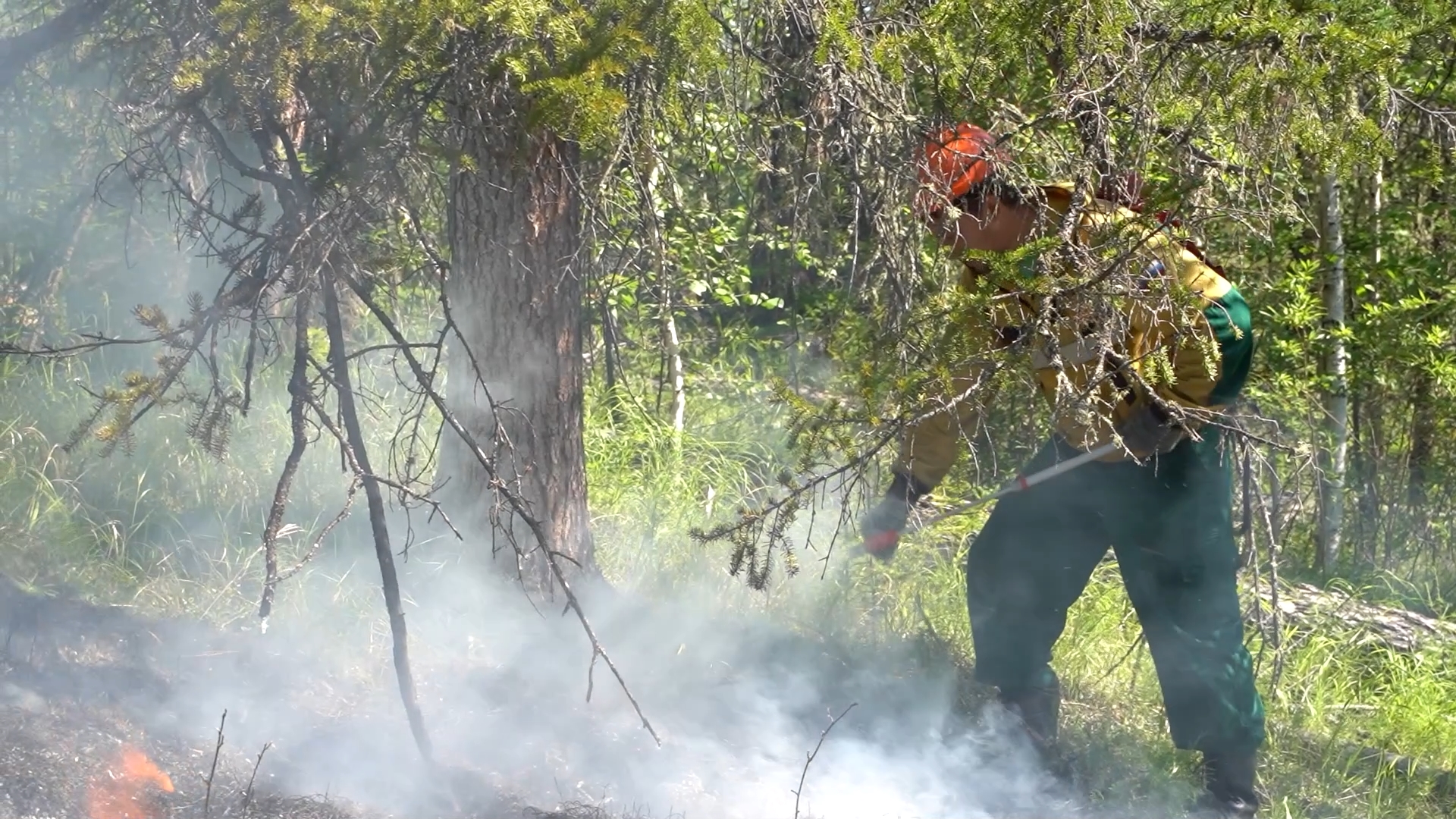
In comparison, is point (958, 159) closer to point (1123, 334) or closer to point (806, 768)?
point (1123, 334)

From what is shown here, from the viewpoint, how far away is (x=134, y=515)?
15.6ft

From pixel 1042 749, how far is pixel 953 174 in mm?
1913

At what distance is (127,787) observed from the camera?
321cm

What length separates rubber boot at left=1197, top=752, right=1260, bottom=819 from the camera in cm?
374

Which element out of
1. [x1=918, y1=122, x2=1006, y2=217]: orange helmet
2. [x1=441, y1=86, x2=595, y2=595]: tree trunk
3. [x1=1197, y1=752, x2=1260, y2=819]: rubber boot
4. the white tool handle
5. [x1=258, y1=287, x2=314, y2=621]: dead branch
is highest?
[x1=441, y1=86, x2=595, y2=595]: tree trunk

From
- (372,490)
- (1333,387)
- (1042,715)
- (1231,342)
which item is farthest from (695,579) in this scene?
(1333,387)

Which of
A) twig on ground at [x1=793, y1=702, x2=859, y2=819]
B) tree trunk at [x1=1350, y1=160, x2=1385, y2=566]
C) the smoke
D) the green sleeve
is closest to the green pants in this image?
the green sleeve

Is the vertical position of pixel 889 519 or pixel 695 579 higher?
pixel 695 579

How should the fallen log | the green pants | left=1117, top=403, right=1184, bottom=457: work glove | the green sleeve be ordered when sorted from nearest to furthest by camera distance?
the green sleeve, left=1117, top=403, right=1184, bottom=457: work glove, the green pants, the fallen log

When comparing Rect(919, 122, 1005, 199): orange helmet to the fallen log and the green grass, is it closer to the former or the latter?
the green grass

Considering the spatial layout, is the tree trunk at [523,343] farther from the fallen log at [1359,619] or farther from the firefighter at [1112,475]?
the fallen log at [1359,619]

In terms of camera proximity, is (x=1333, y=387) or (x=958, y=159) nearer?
(x=958, y=159)

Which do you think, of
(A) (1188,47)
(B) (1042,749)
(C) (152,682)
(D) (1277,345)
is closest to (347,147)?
(C) (152,682)

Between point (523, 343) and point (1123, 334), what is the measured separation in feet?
6.66
